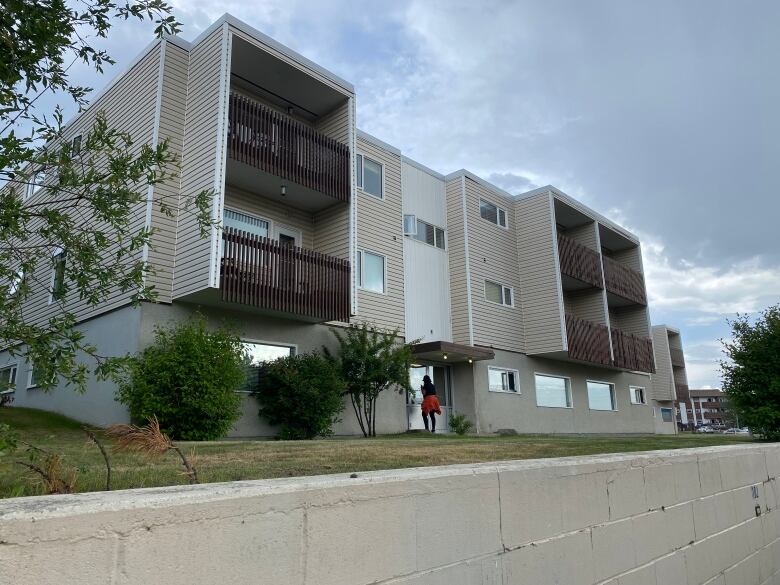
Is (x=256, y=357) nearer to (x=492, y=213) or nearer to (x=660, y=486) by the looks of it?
(x=660, y=486)

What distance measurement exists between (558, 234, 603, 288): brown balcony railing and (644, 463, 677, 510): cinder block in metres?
18.2

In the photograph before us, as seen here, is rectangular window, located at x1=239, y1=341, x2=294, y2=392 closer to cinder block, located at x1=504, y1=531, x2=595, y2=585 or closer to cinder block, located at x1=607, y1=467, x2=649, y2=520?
cinder block, located at x1=607, y1=467, x2=649, y2=520

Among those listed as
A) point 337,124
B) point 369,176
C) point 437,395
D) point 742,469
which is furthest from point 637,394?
point 742,469

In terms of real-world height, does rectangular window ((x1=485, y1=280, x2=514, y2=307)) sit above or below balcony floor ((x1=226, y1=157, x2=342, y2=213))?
below

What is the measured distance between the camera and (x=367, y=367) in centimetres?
1529

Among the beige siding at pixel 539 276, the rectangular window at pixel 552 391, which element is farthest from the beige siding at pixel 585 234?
the rectangular window at pixel 552 391

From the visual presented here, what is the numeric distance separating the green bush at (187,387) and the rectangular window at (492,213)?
12.8 m

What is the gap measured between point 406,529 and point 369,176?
55.1 ft

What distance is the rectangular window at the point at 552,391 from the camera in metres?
22.2

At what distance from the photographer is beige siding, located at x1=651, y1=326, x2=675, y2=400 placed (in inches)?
1500

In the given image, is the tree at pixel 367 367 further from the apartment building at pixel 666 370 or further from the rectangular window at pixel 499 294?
the apartment building at pixel 666 370

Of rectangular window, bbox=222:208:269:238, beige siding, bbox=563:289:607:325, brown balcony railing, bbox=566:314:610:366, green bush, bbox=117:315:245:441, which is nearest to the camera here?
green bush, bbox=117:315:245:441

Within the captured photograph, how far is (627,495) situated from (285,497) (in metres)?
2.94

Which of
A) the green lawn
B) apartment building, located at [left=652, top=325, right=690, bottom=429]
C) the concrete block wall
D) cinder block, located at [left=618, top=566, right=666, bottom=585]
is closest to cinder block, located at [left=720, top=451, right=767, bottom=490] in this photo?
the concrete block wall
